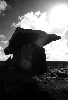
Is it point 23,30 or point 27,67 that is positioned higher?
point 23,30

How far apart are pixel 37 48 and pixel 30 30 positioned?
3.17 feet

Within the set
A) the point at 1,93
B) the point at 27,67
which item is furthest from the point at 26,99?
the point at 27,67

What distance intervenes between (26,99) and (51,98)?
1.79 feet

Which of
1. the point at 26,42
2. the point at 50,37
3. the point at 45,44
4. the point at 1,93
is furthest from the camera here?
the point at 45,44

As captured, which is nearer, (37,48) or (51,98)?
(51,98)

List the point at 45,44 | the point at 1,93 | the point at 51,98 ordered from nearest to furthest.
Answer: the point at 51,98, the point at 1,93, the point at 45,44

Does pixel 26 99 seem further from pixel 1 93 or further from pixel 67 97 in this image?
pixel 67 97

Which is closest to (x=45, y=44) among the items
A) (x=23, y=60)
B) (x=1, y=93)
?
(x=23, y=60)

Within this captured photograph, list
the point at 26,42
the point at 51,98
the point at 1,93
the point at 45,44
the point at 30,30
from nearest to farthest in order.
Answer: the point at 51,98, the point at 1,93, the point at 30,30, the point at 26,42, the point at 45,44

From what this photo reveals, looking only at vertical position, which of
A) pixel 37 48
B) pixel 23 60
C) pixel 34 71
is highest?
pixel 37 48

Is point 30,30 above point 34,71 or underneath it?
above

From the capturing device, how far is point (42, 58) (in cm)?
546

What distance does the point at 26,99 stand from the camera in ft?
8.55

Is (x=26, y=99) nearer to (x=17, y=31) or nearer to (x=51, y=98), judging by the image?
(x=51, y=98)
